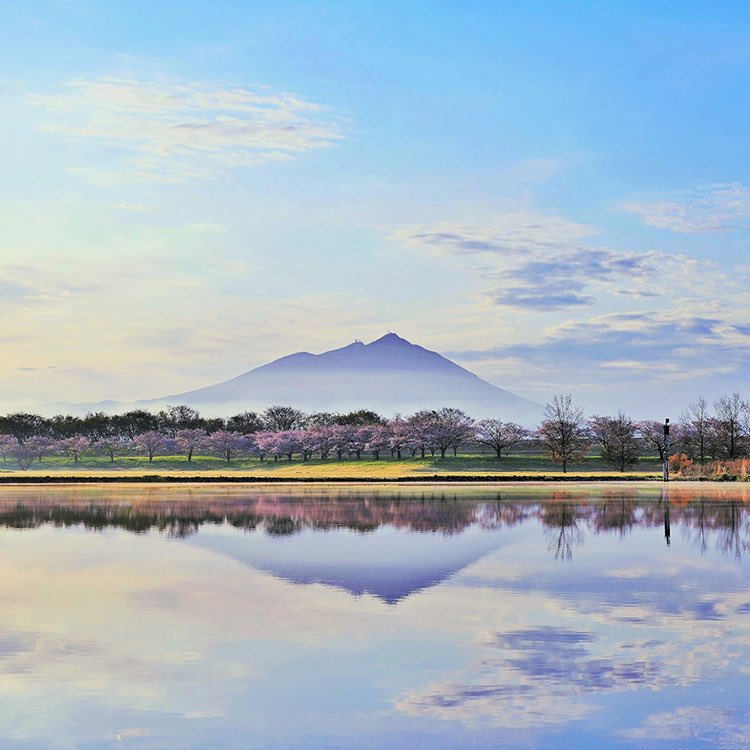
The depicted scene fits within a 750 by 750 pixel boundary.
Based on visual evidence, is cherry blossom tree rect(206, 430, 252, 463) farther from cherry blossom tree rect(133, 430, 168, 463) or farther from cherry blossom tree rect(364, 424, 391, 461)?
cherry blossom tree rect(364, 424, 391, 461)

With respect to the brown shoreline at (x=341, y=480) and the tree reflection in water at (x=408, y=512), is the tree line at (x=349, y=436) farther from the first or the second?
the tree reflection in water at (x=408, y=512)

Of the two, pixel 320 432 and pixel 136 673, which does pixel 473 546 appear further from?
pixel 320 432

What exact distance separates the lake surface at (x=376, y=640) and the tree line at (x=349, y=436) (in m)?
71.4

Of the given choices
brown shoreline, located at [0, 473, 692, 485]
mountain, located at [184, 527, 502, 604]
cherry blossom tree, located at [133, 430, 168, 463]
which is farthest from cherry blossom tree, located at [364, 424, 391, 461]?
mountain, located at [184, 527, 502, 604]

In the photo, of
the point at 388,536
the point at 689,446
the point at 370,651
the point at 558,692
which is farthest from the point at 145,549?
the point at 689,446

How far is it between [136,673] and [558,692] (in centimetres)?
433

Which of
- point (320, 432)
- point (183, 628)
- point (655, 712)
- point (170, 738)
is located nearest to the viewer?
point (170, 738)

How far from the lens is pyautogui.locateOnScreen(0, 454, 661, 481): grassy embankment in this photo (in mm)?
86500

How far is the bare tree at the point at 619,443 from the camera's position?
10038 cm

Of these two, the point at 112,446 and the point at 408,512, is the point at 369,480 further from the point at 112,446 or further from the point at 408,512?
the point at 112,446

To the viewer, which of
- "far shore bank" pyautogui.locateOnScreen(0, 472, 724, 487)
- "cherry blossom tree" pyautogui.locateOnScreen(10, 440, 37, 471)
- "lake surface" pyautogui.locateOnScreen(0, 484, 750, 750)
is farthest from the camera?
"cherry blossom tree" pyautogui.locateOnScreen(10, 440, 37, 471)

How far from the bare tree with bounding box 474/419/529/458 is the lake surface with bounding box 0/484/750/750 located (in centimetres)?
8475

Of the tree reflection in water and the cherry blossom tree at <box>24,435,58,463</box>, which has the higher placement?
the cherry blossom tree at <box>24,435,58,463</box>

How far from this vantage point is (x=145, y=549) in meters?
25.7
